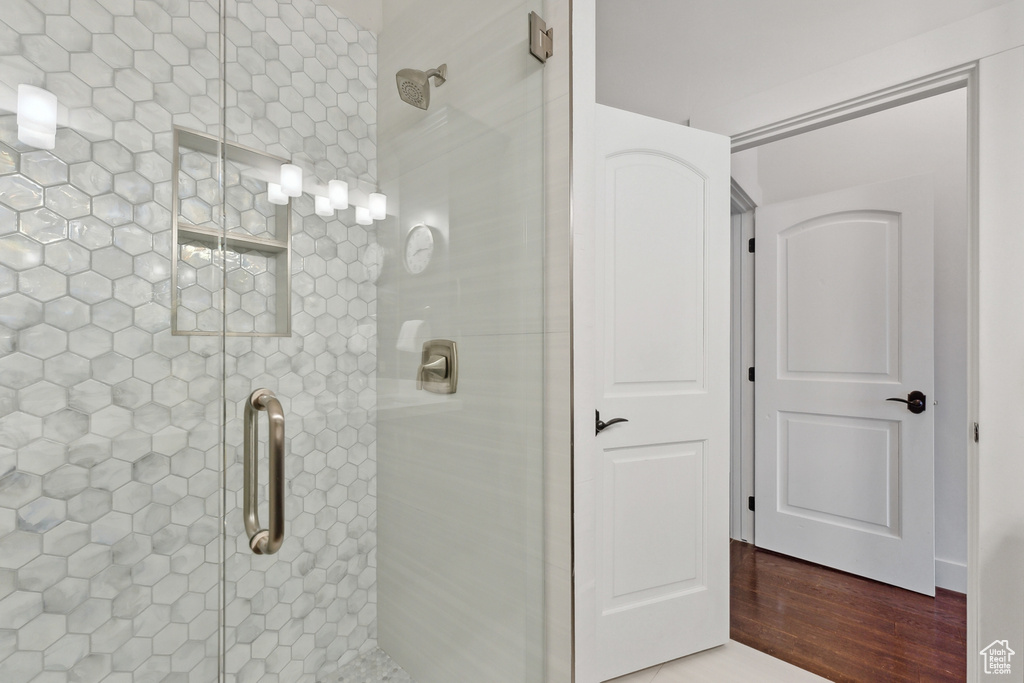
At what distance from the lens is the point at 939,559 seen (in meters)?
2.31

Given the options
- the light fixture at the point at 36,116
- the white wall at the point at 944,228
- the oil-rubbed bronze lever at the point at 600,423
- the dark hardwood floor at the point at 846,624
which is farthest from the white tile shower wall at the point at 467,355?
the white wall at the point at 944,228

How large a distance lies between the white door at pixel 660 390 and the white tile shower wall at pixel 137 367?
3.34ft

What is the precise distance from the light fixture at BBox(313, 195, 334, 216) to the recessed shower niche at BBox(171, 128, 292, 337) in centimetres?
9

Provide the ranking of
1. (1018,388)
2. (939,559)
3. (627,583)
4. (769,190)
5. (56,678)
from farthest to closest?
(769,190) < (939,559) < (627,583) < (1018,388) < (56,678)

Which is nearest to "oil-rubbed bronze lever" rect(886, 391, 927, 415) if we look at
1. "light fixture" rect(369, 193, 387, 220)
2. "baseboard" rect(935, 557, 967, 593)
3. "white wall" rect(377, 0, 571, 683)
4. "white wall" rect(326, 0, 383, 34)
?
"baseboard" rect(935, 557, 967, 593)

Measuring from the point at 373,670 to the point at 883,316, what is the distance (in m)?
2.67

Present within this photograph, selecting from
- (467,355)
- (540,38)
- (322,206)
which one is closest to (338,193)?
(322,206)

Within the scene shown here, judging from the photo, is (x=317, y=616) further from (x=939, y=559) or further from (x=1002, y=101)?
(x=939, y=559)

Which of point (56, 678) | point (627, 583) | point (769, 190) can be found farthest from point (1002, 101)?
point (56, 678)

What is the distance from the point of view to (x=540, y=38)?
127 centimetres

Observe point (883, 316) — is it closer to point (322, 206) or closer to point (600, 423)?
point (600, 423)

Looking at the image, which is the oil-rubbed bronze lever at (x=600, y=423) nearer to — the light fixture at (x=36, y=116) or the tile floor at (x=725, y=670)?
the tile floor at (x=725, y=670)

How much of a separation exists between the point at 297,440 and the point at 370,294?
0.28 m

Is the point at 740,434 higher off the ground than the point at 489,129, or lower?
lower
